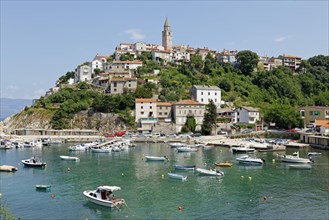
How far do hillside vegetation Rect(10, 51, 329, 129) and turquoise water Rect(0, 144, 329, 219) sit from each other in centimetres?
2986

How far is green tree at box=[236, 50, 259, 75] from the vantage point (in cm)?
10750

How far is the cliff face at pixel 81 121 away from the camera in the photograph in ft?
267

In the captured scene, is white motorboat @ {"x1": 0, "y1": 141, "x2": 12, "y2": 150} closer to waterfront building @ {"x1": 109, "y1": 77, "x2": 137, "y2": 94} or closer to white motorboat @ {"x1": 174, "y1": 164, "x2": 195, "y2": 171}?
waterfront building @ {"x1": 109, "y1": 77, "x2": 137, "y2": 94}

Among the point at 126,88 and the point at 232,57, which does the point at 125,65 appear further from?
the point at 232,57

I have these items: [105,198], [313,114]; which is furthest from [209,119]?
[105,198]

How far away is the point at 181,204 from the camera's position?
2980cm

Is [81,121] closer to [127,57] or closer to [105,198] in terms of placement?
[127,57]

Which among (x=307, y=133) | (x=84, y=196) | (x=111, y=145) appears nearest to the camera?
(x=84, y=196)

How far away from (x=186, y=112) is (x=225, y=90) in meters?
21.1

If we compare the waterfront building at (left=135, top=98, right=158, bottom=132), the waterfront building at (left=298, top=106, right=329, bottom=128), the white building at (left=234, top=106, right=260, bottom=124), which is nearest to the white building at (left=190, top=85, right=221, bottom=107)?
the white building at (left=234, top=106, right=260, bottom=124)

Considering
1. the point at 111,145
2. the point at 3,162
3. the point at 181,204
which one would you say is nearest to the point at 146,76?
the point at 111,145

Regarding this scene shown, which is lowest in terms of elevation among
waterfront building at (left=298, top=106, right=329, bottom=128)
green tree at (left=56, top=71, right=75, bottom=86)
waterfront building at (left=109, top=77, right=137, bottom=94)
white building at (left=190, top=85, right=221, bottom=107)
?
waterfront building at (left=298, top=106, right=329, bottom=128)

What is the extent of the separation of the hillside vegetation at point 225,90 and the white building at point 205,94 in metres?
2.98

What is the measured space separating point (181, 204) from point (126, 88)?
6092 centimetres
